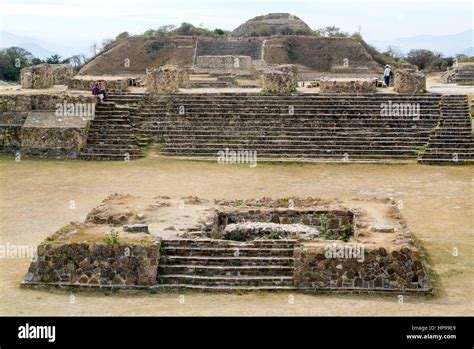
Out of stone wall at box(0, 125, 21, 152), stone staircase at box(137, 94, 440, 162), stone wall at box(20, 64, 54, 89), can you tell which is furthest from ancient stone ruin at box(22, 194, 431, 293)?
stone wall at box(20, 64, 54, 89)

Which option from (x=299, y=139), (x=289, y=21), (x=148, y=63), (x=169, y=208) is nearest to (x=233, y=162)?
(x=299, y=139)

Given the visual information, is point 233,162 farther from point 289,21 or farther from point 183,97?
point 289,21

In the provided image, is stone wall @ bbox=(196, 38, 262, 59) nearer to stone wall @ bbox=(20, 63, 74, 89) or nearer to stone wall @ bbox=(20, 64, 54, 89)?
stone wall @ bbox=(20, 63, 74, 89)

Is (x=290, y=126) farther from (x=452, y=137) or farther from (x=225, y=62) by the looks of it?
(x=225, y=62)

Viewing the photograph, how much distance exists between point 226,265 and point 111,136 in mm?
13970

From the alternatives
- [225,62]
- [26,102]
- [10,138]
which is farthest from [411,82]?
[225,62]

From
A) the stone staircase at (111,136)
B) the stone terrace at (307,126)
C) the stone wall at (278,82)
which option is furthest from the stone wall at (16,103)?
the stone wall at (278,82)

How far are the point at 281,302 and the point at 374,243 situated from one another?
6.36 feet

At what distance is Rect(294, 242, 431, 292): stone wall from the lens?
1252cm

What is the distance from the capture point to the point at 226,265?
13.0 metres

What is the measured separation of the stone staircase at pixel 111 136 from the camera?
25.4 m

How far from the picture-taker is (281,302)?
11914 millimetres

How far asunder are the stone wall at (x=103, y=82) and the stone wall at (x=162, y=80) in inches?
44.7

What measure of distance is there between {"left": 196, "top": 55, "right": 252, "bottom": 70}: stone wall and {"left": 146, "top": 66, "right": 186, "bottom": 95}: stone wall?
17.3m
